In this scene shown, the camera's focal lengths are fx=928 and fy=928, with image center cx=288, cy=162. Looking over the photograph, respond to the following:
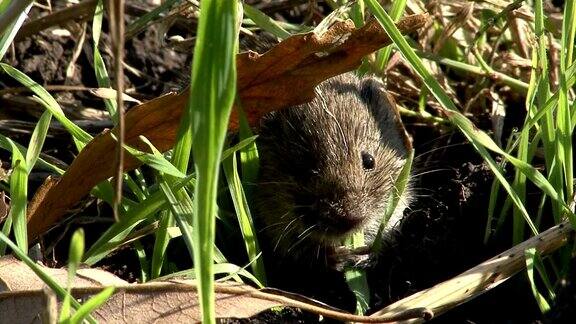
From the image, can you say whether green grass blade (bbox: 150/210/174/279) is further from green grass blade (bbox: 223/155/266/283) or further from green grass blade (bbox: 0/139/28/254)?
green grass blade (bbox: 0/139/28/254)

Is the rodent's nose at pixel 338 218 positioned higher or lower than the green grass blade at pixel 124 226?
lower

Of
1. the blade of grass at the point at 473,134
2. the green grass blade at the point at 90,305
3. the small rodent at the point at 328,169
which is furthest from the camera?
the small rodent at the point at 328,169

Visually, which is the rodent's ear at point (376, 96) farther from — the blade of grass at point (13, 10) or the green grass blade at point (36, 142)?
the blade of grass at point (13, 10)

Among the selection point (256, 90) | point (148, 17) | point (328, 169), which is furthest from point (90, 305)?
point (148, 17)

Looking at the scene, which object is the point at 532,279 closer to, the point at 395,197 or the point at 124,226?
the point at 395,197

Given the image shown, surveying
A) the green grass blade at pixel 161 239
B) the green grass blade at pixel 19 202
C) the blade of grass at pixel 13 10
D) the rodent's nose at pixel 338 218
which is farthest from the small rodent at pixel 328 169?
the blade of grass at pixel 13 10

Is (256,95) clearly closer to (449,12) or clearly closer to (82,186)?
(82,186)
